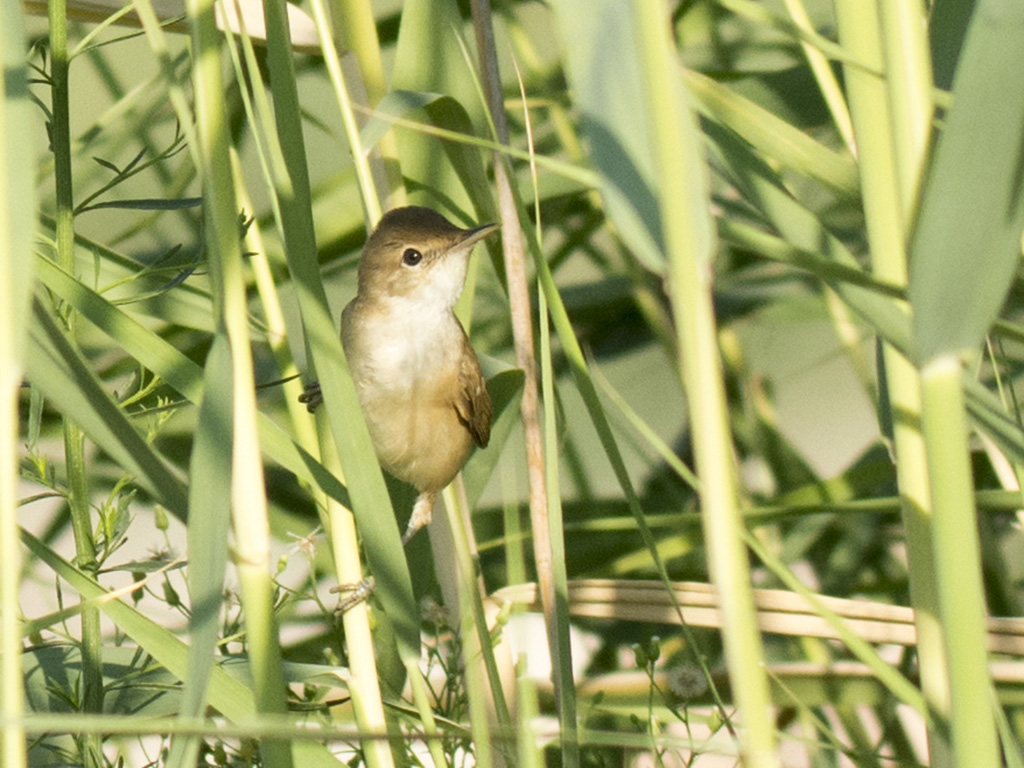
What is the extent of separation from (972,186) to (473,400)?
3.88 feet

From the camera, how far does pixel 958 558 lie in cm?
49

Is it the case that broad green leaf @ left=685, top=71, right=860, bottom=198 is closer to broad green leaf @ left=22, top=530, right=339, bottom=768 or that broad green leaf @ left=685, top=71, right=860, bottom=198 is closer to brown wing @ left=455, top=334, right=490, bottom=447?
broad green leaf @ left=22, top=530, right=339, bottom=768

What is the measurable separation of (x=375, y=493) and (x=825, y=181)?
0.41 m

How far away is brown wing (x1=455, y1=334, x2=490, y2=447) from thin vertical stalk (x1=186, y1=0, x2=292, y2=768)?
84cm

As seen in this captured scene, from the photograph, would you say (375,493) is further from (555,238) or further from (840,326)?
(555,238)

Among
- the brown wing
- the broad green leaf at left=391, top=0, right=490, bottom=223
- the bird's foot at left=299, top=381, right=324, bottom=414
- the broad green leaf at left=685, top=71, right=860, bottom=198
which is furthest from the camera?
the brown wing

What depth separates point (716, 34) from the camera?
1815 millimetres

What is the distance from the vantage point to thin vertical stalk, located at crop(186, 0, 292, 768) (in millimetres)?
652

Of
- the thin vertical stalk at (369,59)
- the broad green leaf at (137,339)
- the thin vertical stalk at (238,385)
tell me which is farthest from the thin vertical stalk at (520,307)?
the thin vertical stalk at (238,385)

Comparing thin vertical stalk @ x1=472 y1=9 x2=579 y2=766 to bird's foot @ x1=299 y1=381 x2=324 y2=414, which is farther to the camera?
bird's foot @ x1=299 y1=381 x2=324 y2=414

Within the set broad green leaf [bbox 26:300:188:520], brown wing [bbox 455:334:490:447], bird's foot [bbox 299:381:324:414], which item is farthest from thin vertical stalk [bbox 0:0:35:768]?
brown wing [bbox 455:334:490:447]

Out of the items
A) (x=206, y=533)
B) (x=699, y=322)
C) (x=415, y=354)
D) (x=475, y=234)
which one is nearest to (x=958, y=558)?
(x=699, y=322)

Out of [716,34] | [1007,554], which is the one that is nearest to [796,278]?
[716,34]

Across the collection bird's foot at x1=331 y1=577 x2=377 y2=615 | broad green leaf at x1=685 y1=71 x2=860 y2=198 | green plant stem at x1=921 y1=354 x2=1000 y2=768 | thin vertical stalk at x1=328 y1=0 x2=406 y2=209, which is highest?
thin vertical stalk at x1=328 y1=0 x2=406 y2=209
